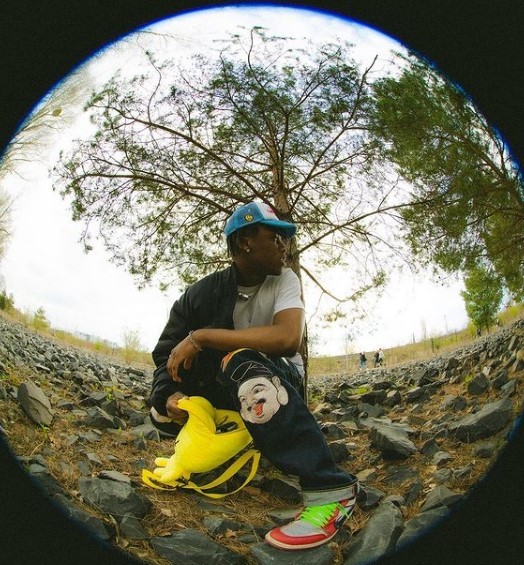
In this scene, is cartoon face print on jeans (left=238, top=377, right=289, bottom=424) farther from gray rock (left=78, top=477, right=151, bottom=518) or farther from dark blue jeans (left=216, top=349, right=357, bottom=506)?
gray rock (left=78, top=477, right=151, bottom=518)

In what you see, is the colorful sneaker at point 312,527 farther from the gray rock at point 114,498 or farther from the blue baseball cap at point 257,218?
the blue baseball cap at point 257,218

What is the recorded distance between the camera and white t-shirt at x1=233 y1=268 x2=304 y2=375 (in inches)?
64.2

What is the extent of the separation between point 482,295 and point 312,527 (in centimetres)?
98

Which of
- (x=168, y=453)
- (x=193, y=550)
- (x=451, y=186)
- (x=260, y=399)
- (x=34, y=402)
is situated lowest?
(x=193, y=550)

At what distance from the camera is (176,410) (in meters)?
1.61

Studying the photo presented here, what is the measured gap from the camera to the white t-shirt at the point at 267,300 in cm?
163

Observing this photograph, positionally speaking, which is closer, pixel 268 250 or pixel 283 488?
pixel 283 488

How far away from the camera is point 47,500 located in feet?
5.20

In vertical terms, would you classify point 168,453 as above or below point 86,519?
above

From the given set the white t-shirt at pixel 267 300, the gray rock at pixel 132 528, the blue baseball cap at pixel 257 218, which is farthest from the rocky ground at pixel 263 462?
the blue baseball cap at pixel 257 218

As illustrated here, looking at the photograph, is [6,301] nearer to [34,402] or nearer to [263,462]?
[34,402]

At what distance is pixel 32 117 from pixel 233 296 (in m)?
1.13

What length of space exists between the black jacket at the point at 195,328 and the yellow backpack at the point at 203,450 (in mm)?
67

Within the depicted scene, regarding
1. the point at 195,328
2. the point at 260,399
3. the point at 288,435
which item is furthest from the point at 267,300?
the point at 288,435
